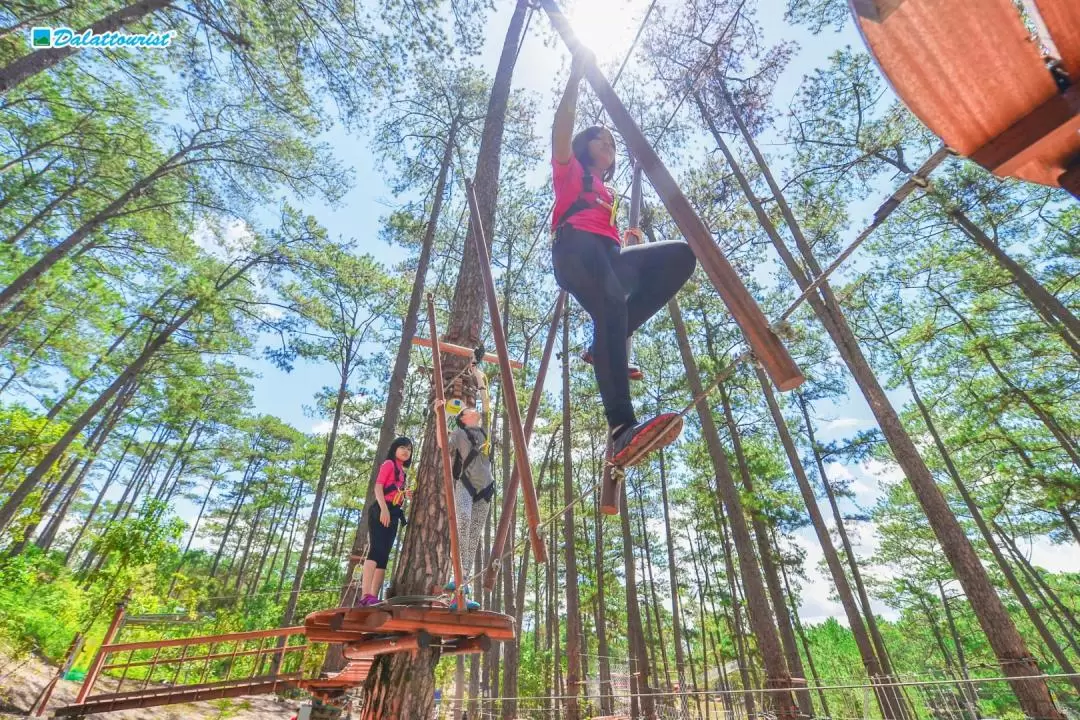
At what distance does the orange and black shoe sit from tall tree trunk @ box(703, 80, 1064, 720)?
475 centimetres

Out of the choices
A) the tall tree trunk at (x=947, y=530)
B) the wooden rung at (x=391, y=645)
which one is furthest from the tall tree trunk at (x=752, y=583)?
the wooden rung at (x=391, y=645)

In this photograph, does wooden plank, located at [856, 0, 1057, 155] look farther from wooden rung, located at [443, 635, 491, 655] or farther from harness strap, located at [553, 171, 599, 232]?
wooden rung, located at [443, 635, 491, 655]

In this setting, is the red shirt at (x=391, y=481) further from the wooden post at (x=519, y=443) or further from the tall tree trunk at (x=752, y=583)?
the tall tree trunk at (x=752, y=583)

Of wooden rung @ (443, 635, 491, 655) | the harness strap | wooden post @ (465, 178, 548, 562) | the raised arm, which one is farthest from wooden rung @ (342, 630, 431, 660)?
the raised arm

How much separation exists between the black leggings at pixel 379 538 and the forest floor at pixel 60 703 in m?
8.36

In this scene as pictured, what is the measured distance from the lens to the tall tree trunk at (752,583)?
712 cm

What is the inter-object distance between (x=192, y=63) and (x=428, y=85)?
4642 mm

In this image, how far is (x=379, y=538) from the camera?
163 inches

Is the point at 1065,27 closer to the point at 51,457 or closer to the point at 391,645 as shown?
the point at 391,645

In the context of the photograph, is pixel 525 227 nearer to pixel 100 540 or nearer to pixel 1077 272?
pixel 100 540

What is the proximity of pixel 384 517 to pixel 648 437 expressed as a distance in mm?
3190

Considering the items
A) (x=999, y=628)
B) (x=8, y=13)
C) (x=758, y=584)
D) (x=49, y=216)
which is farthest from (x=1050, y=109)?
(x=49, y=216)

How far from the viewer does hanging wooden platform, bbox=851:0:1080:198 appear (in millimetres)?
982

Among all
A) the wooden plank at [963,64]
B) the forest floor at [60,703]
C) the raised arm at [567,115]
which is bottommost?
the forest floor at [60,703]
